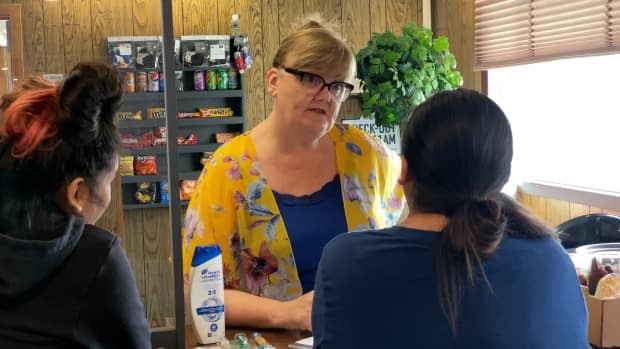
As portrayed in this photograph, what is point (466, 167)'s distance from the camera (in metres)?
1.06

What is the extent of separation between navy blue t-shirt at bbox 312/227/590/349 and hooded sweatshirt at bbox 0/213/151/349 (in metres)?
0.34

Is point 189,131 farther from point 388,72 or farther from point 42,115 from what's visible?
point 42,115

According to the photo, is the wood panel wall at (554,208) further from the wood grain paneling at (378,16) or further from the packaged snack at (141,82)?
the packaged snack at (141,82)

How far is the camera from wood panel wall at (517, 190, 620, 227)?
3097mm

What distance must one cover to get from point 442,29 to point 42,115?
3.40m

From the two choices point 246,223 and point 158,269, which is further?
point 246,223

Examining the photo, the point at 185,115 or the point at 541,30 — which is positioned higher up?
the point at 541,30

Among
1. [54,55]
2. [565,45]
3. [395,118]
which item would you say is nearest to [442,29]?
[395,118]

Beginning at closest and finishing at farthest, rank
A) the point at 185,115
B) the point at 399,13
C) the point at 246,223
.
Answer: the point at 246,223, the point at 185,115, the point at 399,13

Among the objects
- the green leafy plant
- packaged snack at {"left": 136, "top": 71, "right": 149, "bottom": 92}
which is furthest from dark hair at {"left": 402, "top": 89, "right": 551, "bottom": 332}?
the green leafy plant

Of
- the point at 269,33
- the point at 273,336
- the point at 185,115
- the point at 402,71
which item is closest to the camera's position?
the point at 273,336

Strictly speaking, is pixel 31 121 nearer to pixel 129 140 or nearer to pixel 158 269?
pixel 129 140

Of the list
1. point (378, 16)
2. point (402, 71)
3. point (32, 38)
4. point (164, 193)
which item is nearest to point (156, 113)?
point (164, 193)

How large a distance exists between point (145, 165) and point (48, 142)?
346 mm
